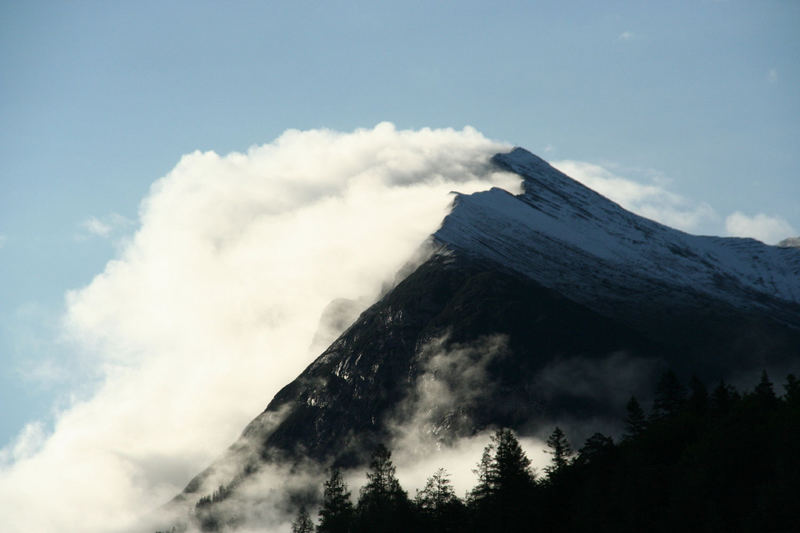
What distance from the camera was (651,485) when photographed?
10650 centimetres

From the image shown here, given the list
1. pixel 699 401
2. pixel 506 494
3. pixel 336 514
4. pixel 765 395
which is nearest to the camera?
pixel 506 494

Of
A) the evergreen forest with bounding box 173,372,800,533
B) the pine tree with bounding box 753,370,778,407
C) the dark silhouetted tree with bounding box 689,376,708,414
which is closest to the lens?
the evergreen forest with bounding box 173,372,800,533

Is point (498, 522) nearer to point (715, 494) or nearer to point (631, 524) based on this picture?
point (631, 524)

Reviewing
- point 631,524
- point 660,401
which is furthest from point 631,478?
point 660,401

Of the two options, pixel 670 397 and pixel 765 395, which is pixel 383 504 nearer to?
pixel 670 397

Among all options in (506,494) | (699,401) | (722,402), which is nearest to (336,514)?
(506,494)

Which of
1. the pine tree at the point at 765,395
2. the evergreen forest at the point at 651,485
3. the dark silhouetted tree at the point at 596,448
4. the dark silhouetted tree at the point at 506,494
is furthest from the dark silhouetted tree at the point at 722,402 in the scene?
the dark silhouetted tree at the point at 506,494

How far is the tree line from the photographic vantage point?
320 ft

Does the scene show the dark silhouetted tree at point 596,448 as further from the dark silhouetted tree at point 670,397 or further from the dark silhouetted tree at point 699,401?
the dark silhouetted tree at point 670,397

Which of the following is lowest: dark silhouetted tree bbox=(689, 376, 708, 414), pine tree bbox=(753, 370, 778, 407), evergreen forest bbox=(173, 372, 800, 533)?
evergreen forest bbox=(173, 372, 800, 533)

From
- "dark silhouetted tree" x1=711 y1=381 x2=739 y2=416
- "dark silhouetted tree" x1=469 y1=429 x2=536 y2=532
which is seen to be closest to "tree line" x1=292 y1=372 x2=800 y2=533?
"dark silhouetted tree" x1=469 y1=429 x2=536 y2=532

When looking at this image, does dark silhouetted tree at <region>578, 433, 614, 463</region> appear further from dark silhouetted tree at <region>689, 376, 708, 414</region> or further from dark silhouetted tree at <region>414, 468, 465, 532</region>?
dark silhouetted tree at <region>689, 376, 708, 414</region>

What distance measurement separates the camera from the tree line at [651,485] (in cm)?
9762

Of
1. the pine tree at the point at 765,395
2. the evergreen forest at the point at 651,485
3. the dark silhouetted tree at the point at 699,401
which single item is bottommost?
the evergreen forest at the point at 651,485
